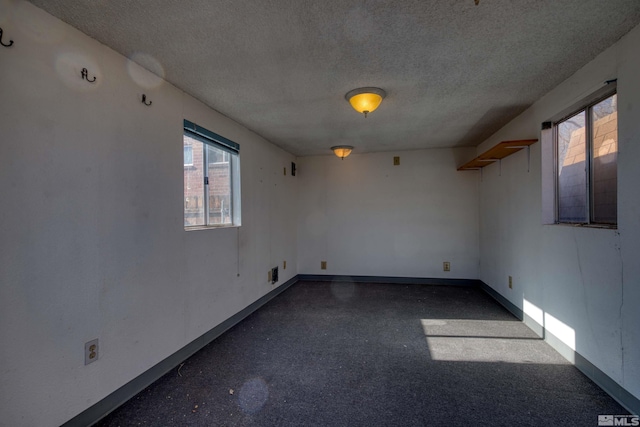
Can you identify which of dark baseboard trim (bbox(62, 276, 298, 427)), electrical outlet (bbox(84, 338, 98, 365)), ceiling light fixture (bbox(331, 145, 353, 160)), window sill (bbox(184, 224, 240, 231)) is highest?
ceiling light fixture (bbox(331, 145, 353, 160))

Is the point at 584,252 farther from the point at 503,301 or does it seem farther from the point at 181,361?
the point at 181,361

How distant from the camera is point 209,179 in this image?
3.00 meters

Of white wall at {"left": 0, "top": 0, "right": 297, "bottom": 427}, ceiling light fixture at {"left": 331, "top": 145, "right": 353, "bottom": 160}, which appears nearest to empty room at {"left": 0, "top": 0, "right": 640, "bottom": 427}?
white wall at {"left": 0, "top": 0, "right": 297, "bottom": 427}

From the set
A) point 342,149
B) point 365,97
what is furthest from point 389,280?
point 365,97

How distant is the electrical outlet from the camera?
173 cm

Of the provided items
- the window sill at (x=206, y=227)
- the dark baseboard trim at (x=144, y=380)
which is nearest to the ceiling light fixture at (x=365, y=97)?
the window sill at (x=206, y=227)

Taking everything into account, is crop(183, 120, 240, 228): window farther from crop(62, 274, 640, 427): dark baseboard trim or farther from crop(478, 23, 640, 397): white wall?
crop(478, 23, 640, 397): white wall

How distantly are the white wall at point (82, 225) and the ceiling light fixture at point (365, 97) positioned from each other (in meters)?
1.44

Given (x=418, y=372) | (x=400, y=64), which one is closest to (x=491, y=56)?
(x=400, y=64)

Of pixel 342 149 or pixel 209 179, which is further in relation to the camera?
pixel 342 149

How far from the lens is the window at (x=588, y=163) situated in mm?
2064

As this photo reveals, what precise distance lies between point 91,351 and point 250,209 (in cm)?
218

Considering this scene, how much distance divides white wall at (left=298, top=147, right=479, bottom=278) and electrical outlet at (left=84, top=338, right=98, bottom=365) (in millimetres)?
3715

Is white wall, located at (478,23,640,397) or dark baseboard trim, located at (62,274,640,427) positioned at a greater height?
white wall, located at (478,23,640,397)
